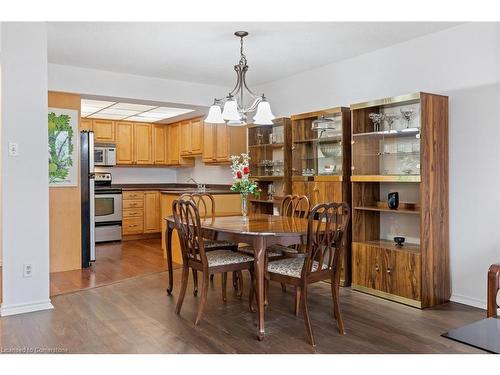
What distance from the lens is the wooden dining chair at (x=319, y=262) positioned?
2.89 meters

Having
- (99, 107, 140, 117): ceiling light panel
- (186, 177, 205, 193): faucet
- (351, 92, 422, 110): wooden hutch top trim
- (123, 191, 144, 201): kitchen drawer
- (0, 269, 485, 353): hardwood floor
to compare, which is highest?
(99, 107, 140, 117): ceiling light panel

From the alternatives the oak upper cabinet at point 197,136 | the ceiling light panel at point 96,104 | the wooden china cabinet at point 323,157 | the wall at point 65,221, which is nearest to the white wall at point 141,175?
the oak upper cabinet at point 197,136

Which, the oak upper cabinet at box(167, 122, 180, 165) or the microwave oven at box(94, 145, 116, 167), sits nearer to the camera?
the microwave oven at box(94, 145, 116, 167)

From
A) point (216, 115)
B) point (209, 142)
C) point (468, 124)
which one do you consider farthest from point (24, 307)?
point (468, 124)

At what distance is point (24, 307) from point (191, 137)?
14.3 feet

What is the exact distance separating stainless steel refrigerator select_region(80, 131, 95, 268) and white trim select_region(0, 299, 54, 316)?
5.49 feet

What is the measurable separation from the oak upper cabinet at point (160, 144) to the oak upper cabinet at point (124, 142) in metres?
0.41

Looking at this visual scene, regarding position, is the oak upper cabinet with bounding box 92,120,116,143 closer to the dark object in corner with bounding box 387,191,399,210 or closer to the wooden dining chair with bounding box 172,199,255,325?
the wooden dining chair with bounding box 172,199,255,325

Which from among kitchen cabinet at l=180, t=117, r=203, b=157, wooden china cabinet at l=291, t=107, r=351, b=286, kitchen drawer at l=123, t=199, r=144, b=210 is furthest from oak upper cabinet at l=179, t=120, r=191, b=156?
wooden china cabinet at l=291, t=107, r=351, b=286

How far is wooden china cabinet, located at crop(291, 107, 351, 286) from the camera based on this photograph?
440 cm

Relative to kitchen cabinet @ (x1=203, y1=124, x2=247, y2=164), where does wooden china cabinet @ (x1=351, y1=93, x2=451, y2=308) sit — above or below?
below

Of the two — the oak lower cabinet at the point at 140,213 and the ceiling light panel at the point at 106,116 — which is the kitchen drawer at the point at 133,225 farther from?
the ceiling light panel at the point at 106,116

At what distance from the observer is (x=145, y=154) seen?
311 inches

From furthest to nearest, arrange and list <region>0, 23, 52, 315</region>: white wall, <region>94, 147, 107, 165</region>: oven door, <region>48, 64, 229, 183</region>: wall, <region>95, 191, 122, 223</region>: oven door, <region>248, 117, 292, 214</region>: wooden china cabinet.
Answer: <region>94, 147, 107, 165</region>: oven door < <region>95, 191, 122, 223</region>: oven door < <region>248, 117, 292, 214</region>: wooden china cabinet < <region>48, 64, 229, 183</region>: wall < <region>0, 23, 52, 315</region>: white wall
